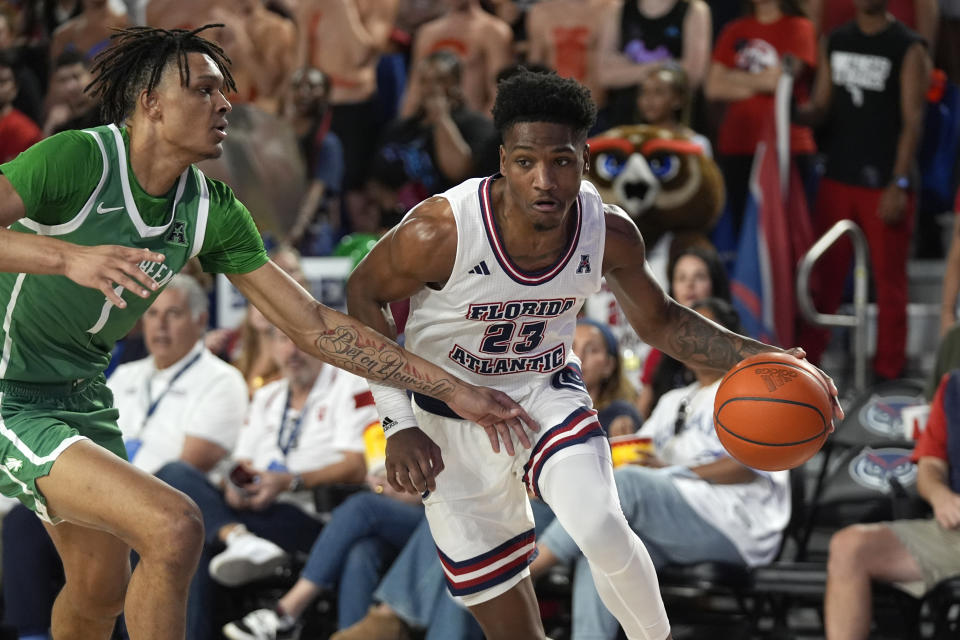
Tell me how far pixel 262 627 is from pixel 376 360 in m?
1.97

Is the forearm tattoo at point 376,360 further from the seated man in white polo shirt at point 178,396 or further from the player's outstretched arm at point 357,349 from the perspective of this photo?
the seated man in white polo shirt at point 178,396

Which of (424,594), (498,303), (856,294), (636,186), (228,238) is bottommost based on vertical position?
(424,594)

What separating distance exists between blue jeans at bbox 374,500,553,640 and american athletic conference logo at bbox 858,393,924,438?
2.13 metres

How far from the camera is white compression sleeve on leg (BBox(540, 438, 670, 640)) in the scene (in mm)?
3736

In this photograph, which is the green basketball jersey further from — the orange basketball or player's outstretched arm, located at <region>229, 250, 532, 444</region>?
the orange basketball

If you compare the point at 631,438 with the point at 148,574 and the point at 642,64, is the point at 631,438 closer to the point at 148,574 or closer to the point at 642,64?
the point at 148,574

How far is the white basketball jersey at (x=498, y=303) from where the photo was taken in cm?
395

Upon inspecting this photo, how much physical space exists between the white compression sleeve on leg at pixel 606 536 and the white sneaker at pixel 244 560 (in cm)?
211

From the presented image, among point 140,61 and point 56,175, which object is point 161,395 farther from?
point 56,175

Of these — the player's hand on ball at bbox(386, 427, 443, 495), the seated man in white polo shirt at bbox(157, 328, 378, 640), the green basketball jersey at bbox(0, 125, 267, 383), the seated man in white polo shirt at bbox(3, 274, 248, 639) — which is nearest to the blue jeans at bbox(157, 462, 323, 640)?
the seated man in white polo shirt at bbox(157, 328, 378, 640)

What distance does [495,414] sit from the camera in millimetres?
3904

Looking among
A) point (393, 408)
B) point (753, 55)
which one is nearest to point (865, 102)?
point (753, 55)

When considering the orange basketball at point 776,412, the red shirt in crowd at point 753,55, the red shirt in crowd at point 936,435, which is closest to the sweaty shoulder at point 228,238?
the orange basketball at point 776,412

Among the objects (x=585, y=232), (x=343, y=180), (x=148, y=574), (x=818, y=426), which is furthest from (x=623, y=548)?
(x=343, y=180)
